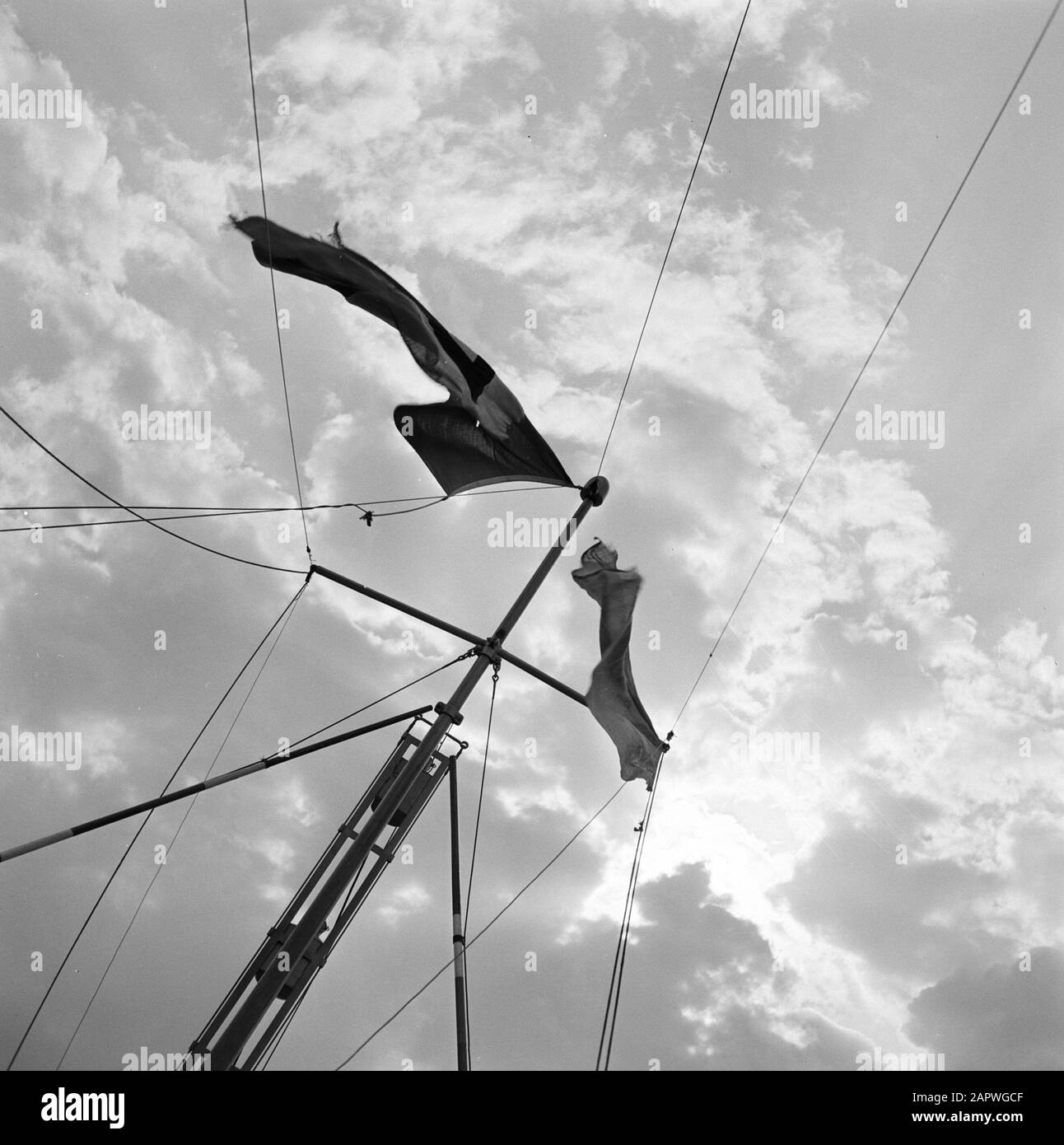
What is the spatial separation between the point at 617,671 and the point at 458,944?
526cm

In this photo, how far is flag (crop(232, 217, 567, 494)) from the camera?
15664 mm

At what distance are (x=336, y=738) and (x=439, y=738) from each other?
1577mm

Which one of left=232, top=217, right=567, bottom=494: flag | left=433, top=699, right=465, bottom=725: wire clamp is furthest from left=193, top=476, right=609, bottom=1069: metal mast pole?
left=232, top=217, right=567, bottom=494: flag

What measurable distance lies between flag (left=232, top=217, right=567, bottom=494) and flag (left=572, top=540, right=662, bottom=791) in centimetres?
204

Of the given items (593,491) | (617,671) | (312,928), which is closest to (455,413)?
(593,491)

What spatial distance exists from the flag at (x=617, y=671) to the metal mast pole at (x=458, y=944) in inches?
113

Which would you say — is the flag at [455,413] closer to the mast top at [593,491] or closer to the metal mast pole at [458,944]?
the mast top at [593,491]

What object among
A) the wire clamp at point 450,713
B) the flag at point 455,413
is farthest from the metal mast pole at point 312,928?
the flag at point 455,413

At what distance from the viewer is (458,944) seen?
14.4 metres

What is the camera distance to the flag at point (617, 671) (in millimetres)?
16375

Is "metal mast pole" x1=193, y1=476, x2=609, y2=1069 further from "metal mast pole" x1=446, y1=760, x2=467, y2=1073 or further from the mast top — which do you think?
the mast top
